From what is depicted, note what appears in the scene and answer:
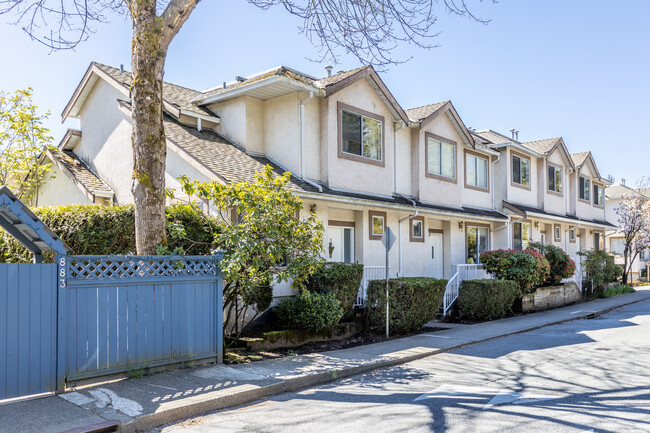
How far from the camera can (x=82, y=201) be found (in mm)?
15953

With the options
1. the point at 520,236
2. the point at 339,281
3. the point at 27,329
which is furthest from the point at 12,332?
the point at 520,236

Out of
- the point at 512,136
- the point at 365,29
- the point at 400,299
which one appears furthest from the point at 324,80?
the point at 512,136

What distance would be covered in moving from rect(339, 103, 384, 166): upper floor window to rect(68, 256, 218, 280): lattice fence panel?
7408 millimetres

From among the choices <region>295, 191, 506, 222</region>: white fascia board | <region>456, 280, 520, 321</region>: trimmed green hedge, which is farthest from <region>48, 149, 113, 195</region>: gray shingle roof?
<region>456, 280, 520, 321</region>: trimmed green hedge

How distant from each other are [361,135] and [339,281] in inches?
224

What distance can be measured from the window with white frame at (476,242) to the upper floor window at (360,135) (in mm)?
6971

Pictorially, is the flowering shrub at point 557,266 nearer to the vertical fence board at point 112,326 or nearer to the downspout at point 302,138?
the downspout at point 302,138

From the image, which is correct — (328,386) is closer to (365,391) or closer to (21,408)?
(365,391)

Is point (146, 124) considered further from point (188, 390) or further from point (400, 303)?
point (400, 303)

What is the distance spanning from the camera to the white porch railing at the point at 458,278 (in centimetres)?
A: 1698

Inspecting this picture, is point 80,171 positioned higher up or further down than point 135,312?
higher up

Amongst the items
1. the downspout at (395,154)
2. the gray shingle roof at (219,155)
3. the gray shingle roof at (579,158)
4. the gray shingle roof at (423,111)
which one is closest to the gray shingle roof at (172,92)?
the gray shingle roof at (219,155)

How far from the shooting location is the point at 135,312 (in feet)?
26.2

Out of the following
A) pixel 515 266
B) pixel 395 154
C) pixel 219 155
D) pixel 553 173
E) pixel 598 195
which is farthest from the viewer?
pixel 598 195
